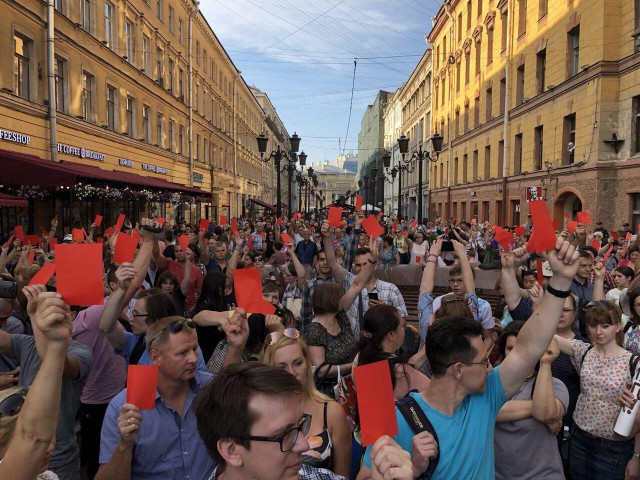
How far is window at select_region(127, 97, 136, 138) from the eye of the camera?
2436 centimetres

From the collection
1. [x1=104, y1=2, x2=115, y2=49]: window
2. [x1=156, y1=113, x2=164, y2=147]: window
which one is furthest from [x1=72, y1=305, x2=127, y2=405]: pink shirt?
[x1=156, y1=113, x2=164, y2=147]: window

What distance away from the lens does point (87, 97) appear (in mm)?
19844

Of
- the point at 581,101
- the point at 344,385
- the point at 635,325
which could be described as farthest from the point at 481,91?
the point at 344,385

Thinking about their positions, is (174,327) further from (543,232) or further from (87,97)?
(87,97)

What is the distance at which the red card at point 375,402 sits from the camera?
1.95 metres

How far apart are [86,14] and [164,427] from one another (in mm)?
21187

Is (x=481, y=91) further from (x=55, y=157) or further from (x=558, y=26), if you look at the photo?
(x=55, y=157)

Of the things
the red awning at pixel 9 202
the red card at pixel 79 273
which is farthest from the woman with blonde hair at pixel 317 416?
the red awning at pixel 9 202

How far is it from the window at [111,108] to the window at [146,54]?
12.6 ft

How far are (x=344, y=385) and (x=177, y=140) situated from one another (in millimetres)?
30998

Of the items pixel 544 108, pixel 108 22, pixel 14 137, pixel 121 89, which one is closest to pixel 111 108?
pixel 121 89

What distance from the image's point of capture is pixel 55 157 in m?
16.6

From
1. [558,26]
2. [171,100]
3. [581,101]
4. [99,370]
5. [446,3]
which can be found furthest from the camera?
[446,3]

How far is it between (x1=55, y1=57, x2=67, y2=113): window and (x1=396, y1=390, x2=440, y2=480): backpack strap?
18594 mm
